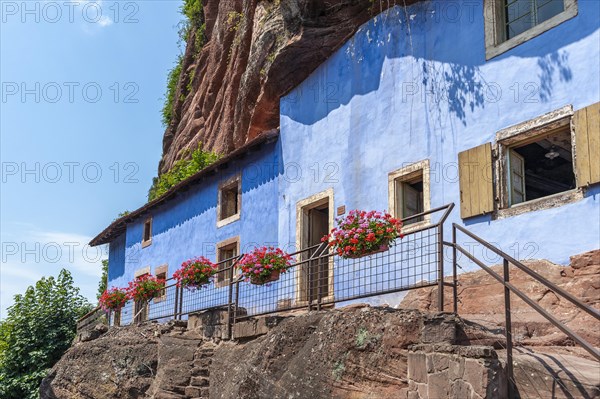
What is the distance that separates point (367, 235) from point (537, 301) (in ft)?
7.96

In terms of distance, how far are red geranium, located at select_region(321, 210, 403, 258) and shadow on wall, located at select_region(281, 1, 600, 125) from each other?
8.84 ft

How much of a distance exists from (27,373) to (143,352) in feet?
35.2

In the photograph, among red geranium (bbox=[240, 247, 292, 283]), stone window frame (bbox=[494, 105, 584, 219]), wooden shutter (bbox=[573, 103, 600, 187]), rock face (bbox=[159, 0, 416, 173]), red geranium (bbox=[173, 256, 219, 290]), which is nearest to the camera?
wooden shutter (bbox=[573, 103, 600, 187])

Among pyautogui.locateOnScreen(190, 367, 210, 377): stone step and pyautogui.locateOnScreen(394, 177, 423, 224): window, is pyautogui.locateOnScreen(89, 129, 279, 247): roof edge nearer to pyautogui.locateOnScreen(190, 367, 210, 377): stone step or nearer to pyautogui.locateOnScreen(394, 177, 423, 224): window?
pyautogui.locateOnScreen(394, 177, 423, 224): window

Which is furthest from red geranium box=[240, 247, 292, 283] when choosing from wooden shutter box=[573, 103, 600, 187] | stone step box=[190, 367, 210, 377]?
wooden shutter box=[573, 103, 600, 187]

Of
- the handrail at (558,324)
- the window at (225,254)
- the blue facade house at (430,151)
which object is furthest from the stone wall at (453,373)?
the window at (225,254)

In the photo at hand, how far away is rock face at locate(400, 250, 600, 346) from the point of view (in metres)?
8.45

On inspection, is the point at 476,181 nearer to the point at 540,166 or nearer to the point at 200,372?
the point at 540,166

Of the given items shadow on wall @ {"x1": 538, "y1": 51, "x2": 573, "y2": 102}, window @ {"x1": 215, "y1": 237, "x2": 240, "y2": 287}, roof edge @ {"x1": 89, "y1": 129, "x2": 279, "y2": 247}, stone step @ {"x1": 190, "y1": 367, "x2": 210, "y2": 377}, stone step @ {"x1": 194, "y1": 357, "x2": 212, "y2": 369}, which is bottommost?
stone step @ {"x1": 190, "y1": 367, "x2": 210, "y2": 377}

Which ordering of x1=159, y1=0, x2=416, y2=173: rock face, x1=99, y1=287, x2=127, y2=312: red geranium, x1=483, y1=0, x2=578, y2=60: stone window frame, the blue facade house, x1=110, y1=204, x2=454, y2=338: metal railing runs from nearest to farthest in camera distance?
the blue facade house → x1=110, y1=204, x2=454, y2=338: metal railing → x1=483, y1=0, x2=578, y2=60: stone window frame → x1=159, y1=0, x2=416, y2=173: rock face → x1=99, y1=287, x2=127, y2=312: red geranium

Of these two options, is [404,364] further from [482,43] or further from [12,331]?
[12,331]

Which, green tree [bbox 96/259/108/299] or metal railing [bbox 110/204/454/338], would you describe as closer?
metal railing [bbox 110/204/454/338]

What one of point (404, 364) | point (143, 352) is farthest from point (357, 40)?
point (404, 364)

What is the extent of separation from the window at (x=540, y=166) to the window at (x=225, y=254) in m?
7.17
